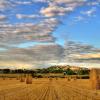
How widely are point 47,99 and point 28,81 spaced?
78.5 feet

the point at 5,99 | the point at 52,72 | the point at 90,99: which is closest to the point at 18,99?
the point at 5,99

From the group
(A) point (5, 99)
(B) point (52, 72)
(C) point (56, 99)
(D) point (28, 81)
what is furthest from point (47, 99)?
(B) point (52, 72)

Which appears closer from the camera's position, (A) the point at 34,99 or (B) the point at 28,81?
(A) the point at 34,99

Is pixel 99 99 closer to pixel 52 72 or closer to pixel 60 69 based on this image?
pixel 52 72

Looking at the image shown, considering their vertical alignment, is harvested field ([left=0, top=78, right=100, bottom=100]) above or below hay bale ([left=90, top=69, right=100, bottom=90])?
below

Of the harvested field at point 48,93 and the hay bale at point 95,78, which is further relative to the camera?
the hay bale at point 95,78

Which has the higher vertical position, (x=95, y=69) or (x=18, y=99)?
(x=95, y=69)

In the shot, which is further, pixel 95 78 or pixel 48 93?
pixel 95 78

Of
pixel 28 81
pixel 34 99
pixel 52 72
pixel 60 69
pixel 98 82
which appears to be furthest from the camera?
pixel 60 69

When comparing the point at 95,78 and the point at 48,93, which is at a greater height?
the point at 95,78

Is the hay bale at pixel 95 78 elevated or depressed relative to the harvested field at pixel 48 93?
elevated

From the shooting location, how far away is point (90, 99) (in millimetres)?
13680

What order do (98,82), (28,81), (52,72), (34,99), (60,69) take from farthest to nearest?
(60,69) < (52,72) < (28,81) < (98,82) < (34,99)

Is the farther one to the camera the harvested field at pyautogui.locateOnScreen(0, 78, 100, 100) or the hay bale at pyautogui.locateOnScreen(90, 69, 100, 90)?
the hay bale at pyautogui.locateOnScreen(90, 69, 100, 90)
